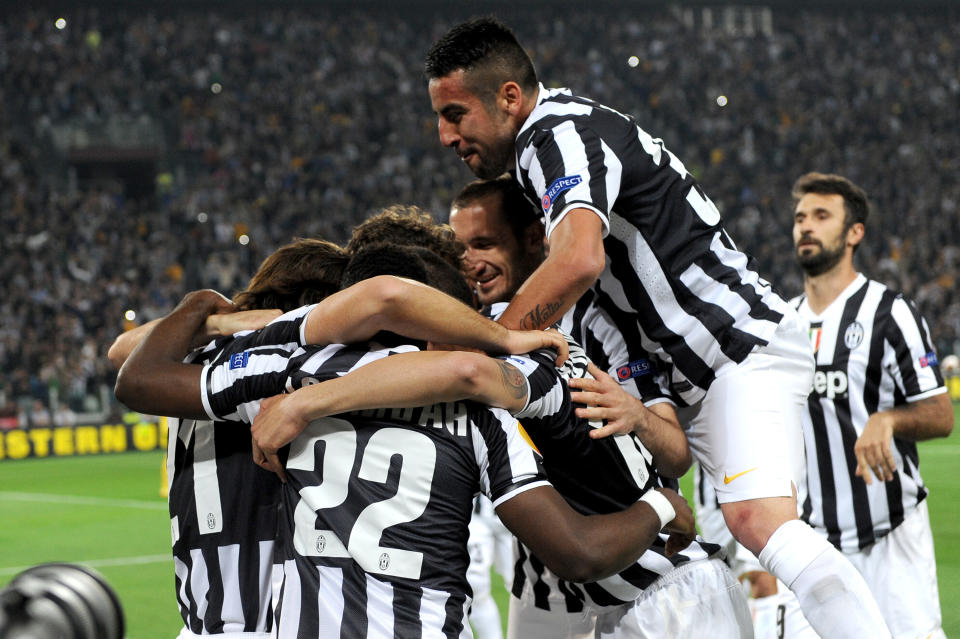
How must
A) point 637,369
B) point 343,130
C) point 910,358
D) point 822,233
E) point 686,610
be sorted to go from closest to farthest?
1. point 686,610
2. point 637,369
3. point 910,358
4. point 822,233
5. point 343,130

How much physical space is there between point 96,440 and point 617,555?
17909 millimetres

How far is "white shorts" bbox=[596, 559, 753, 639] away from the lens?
2.95m

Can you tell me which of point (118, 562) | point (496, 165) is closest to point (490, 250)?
point (496, 165)

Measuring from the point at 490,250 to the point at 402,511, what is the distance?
1.46 m

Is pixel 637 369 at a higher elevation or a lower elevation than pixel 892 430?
higher

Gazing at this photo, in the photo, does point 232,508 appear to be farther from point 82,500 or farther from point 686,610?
point 82,500

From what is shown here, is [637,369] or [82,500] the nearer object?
[637,369]

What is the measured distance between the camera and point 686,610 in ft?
9.71

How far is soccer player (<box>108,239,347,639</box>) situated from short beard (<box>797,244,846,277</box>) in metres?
3.19

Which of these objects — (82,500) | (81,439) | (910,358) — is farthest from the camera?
(81,439)

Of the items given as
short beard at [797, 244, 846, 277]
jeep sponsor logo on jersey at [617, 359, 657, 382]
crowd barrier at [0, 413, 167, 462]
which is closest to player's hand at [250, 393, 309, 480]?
jeep sponsor logo on jersey at [617, 359, 657, 382]

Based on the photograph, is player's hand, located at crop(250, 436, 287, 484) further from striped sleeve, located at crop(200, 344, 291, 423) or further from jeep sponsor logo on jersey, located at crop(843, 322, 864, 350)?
jeep sponsor logo on jersey, located at crop(843, 322, 864, 350)

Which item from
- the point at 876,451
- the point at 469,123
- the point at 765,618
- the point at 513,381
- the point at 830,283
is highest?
the point at 469,123

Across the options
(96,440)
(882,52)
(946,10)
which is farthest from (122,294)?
(946,10)
